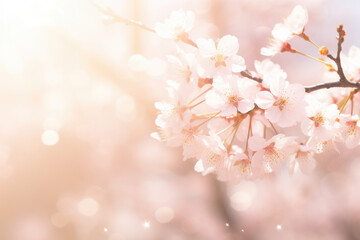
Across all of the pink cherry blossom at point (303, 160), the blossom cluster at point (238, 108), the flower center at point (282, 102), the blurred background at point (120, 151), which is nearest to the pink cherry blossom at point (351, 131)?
the blossom cluster at point (238, 108)

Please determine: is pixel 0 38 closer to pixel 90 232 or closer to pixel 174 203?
pixel 90 232

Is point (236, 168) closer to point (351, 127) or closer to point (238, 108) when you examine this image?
point (238, 108)

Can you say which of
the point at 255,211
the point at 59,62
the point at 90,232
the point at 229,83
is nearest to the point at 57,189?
the point at 90,232

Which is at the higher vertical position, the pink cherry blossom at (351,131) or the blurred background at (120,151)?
the blurred background at (120,151)

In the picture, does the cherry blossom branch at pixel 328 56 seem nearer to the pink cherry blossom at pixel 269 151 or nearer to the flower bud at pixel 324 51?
the flower bud at pixel 324 51

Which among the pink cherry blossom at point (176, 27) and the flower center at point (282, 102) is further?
the pink cherry blossom at point (176, 27)

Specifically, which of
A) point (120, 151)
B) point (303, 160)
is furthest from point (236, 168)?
point (120, 151)
